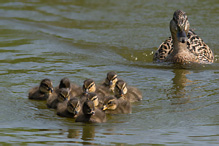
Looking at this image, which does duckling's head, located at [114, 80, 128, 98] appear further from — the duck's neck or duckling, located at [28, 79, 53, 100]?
the duck's neck

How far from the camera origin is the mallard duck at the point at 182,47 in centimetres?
864

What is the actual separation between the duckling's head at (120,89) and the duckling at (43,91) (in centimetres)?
91

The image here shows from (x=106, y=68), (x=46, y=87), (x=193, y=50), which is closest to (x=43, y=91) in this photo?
(x=46, y=87)

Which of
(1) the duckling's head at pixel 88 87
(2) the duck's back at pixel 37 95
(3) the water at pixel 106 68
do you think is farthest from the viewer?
(2) the duck's back at pixel 37 95

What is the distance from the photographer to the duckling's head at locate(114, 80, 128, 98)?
6.88 metres

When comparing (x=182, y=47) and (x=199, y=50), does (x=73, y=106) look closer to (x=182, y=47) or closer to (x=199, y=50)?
(x=182, y=47)

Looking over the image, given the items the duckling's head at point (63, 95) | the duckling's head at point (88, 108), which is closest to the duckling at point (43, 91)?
the duckling's head at point (63, 95)

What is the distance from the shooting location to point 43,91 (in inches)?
276

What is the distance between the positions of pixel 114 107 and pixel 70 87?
95cm

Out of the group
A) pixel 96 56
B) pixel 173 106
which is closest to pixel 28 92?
pixel 173 106

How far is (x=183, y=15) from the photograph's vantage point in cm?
868

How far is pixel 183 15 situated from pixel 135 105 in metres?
2.57

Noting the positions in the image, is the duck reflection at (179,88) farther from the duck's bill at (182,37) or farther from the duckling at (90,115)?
the duckling at (90,115)

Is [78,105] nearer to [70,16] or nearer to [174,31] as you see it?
[174,31]
